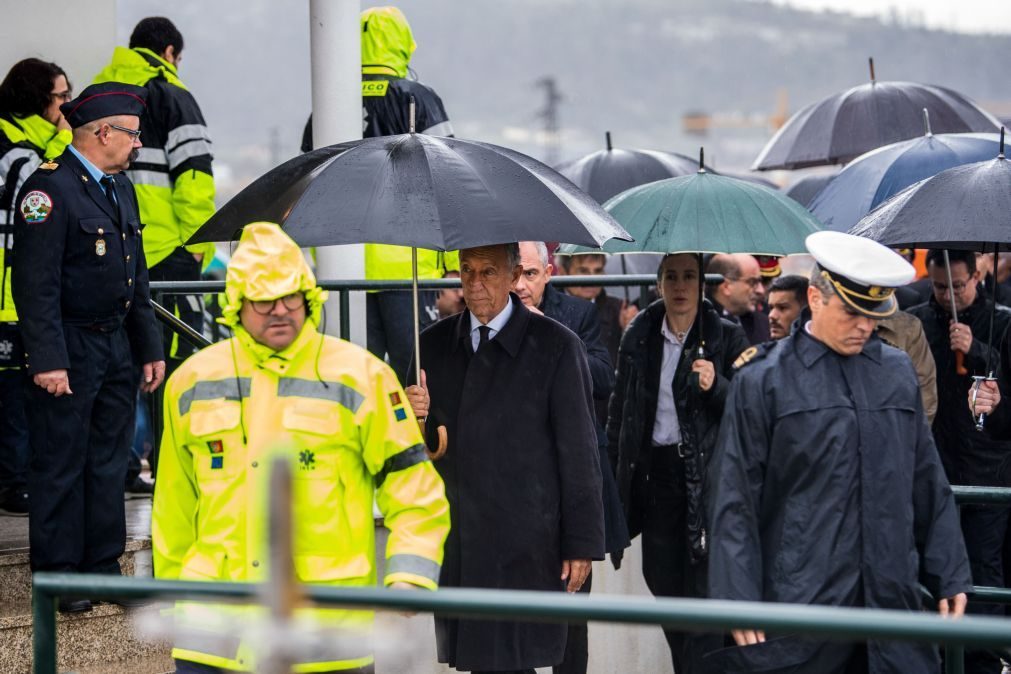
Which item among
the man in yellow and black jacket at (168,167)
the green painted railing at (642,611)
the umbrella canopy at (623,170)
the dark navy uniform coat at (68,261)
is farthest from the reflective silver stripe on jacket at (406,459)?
the umbrella canopy at (623,170)

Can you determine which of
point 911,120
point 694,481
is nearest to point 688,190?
point 694,481

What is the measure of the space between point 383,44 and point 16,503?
2764 millimetres

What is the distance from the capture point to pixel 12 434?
22.5 ft

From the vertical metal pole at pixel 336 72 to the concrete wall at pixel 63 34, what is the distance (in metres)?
1.56

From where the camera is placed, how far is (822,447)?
4430 millimetres

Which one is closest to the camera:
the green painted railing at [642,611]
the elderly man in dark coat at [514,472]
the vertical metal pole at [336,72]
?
the green painted railing at [642,611]

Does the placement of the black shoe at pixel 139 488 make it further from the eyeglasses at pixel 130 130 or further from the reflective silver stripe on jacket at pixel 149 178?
the eyeglasses at pixel 130 130

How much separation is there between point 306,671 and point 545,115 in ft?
193

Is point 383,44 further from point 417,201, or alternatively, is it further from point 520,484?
point 520,484

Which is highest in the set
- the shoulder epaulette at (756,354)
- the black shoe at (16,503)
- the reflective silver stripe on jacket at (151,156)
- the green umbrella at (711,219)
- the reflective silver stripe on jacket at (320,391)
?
the reflective silver stripe on jacket at (151,156)

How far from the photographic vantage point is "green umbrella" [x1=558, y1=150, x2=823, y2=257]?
5.90 m

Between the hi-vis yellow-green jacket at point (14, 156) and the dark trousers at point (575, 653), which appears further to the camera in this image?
the hi-vis yellow-green jacket at point (14, 156)

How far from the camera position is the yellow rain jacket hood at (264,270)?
3.79 m

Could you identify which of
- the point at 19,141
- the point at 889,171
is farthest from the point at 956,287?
the point at 19,141
